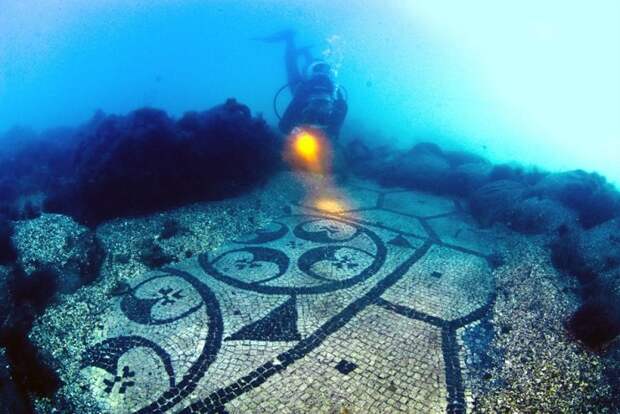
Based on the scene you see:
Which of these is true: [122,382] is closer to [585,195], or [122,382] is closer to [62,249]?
[62,249]

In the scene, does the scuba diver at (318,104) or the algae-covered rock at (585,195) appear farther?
the scuba diver at (318,104)

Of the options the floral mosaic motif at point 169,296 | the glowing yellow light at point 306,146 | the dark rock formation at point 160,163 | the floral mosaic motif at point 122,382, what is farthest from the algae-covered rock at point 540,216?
the floral mosaic motif at point 122,382

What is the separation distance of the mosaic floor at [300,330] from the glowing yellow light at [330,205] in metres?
4.62

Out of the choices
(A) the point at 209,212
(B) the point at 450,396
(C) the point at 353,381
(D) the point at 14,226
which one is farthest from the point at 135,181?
A: (B) the point at 450,396

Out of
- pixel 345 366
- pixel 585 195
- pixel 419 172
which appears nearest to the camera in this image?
pixel 345 366

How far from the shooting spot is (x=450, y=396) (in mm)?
9062

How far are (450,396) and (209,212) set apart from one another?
1367 centimetres

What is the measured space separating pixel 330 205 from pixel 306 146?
8.46 meters

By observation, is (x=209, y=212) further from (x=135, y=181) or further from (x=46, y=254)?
(x=46, y=254)

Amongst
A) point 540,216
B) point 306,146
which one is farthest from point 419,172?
point 540,216

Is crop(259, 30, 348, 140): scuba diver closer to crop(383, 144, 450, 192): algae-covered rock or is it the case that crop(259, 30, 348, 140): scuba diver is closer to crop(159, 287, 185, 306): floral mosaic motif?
crop(383, 144, 450, 192): algae-covered rock

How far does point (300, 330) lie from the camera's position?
11.2 m

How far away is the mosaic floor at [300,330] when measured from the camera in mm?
8945

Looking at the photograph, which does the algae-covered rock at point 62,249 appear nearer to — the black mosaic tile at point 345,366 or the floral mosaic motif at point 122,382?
the floral mosaic motif at point 122,382
